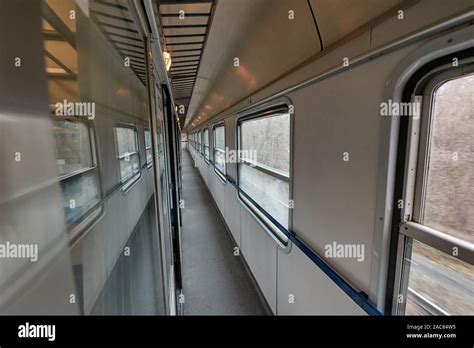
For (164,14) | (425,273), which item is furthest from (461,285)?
(164,14)

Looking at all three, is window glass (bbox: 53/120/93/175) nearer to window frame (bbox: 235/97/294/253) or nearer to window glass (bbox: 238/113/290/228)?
window frame (bbox: 235/97/294/253)

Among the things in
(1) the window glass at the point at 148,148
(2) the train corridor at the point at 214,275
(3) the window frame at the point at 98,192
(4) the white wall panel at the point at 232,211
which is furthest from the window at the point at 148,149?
(4) the white wall panel at the point at 232,211

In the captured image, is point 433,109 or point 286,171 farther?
point 286,171

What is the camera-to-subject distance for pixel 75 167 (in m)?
0.49

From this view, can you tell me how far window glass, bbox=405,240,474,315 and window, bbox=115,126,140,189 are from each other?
1322 millimetres

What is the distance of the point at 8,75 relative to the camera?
35 centimetres

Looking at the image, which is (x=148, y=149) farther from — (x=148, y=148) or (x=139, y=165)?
(x=139, y=165)

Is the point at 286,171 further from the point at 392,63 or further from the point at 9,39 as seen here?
the point at 9,39

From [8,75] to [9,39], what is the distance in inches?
2.1

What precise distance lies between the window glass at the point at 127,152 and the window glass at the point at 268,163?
54.5 inches

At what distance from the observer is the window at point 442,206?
2.89ft

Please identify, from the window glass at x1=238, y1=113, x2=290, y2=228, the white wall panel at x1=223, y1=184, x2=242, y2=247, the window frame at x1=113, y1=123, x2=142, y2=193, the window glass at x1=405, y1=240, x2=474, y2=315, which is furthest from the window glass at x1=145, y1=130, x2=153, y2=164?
the white wall panel at x1=223, y1=184, x2=242, y2=247

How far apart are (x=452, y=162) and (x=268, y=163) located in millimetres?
2021

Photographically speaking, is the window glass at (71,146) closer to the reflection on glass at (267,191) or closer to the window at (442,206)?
the window at (442,206)
